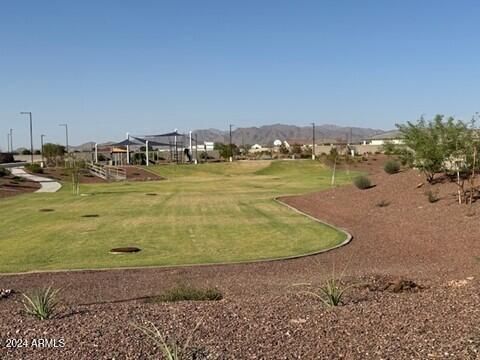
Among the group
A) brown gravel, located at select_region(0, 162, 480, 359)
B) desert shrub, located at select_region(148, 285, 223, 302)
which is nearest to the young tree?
brown gravel, located at select_region(0, 162, 480, 359)

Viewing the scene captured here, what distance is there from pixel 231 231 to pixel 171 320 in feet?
53.5

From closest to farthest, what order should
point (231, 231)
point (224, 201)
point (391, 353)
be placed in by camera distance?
point (391, 353) < point (231, 231) < point (224, 201)

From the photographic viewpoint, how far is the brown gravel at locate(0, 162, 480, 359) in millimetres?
6582

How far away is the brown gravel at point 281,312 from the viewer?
6.58 metres

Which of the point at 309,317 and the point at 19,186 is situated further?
the point at 19,186

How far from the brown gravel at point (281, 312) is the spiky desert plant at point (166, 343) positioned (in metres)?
0.11

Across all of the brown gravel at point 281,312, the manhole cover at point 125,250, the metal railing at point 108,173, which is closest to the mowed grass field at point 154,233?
the manhole cover at point 125,250

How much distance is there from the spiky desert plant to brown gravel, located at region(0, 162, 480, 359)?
0.11 meters

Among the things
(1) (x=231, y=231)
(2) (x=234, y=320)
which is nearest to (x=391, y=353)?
(2) (x=234, y=320)

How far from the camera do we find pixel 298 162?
99188 millimetres

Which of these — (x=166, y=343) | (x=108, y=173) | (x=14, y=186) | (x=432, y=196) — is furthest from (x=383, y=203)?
(x=108, y=173)

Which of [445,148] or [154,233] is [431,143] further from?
[154,233]

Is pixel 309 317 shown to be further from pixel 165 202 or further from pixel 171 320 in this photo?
pixel 165 202

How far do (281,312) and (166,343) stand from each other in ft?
7.08
